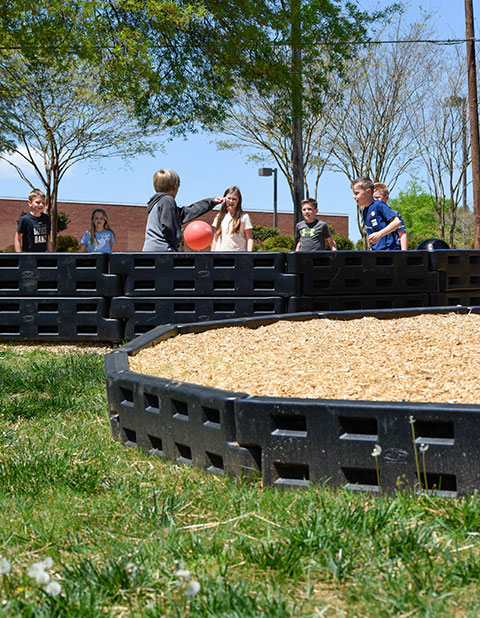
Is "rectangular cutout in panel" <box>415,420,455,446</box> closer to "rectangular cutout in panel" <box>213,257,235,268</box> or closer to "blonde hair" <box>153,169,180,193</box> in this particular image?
"rectangular cutout in panel" <box>213,257,235,268</box>

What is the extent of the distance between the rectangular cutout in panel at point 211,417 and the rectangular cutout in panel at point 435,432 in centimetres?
91

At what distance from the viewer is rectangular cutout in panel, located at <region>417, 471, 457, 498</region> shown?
110 inches

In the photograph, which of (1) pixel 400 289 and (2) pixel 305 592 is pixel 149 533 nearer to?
(2) pixel 305 592

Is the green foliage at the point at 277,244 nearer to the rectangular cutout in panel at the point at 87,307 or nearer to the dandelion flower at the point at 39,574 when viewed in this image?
the rectangular cutout in panel at the point at 87,307

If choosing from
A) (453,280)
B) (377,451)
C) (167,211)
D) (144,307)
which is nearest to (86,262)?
(144,307)

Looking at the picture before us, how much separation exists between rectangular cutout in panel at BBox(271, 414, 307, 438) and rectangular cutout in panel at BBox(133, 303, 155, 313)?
546 cm

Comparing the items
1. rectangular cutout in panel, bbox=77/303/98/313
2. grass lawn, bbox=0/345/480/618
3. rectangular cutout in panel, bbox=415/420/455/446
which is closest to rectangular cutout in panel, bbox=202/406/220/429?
grass lawn, bbox=0/345/480/618

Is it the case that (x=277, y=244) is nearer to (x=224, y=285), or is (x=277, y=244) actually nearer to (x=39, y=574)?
(x=224, y=285)

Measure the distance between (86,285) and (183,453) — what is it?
5.34 meters

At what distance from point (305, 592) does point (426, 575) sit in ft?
1.18

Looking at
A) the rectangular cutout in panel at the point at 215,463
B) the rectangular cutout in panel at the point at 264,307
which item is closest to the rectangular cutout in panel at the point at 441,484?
the rectangular cutout in panel at the point at 215,463

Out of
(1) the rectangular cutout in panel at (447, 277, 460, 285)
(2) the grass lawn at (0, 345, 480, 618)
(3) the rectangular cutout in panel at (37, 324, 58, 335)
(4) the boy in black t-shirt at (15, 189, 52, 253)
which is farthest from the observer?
(4) the boy in black t-shirt at (15, 189, 52, 253)

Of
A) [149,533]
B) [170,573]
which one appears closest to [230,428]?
[149,533]

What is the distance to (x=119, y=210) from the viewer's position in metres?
52.3
